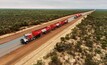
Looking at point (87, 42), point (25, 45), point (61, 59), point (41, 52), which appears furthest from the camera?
point (87, 42)

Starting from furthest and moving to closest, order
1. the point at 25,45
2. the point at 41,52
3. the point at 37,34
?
the point at 37,34
the point at 25,45
the point at 41,52

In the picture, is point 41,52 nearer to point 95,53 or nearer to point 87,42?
point 95,53

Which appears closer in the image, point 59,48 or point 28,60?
point 28,60

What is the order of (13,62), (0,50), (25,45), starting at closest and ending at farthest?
(13,62), (0,50), (25,45)

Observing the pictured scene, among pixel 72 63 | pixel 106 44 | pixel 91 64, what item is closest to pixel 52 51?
pixel 72 63

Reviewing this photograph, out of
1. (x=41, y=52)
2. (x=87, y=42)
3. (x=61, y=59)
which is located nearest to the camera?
(x=61, y=59)

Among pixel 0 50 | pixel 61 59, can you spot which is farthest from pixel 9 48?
pixel 61 59

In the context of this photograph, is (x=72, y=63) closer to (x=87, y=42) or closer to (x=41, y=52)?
(x=41, y=52)

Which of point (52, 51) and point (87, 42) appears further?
point (87, 42)
